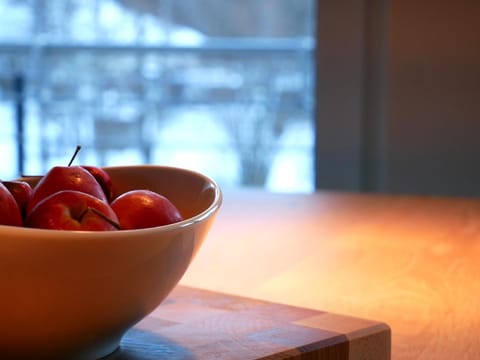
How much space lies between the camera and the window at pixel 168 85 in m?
3.73

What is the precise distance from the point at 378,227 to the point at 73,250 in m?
0.98

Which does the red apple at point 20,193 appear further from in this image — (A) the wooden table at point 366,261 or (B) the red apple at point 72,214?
(A) the wooden table at point 366,261

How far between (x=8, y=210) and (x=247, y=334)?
245mm

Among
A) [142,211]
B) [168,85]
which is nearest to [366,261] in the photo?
[142,211]

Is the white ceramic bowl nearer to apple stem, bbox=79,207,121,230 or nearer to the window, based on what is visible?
apple stem, bbox=79,207,121,230

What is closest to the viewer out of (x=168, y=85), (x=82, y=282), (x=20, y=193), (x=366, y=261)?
(x=82, y=282)

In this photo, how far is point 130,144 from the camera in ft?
12.9

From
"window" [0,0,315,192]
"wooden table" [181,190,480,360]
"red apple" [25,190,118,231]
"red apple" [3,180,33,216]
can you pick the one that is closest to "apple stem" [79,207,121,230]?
"red apple" [25,190,118,231]

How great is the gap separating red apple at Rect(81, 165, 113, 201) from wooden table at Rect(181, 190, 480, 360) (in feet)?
0.95

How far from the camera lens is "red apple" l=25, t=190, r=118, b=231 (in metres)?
0.63

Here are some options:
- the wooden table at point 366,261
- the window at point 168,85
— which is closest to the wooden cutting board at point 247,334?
the wooden table at point 366,261

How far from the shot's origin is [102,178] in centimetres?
79

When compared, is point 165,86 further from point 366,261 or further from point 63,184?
point 63,184

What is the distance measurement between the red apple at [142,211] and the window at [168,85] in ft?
9.72
